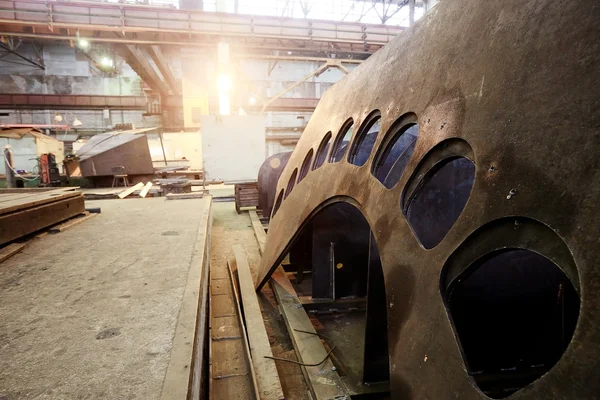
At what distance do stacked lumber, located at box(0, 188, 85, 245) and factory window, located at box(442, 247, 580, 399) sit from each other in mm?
3577

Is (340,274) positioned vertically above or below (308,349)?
above

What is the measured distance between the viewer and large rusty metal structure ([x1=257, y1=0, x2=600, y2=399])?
70cm

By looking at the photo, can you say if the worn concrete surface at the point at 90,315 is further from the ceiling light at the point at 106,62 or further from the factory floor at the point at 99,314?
the ceiling light at the point at 106,62

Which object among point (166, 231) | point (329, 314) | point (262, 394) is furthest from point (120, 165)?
point (262, 394)

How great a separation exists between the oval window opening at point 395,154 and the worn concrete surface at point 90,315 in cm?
132

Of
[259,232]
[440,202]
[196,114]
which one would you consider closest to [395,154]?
[440,202]

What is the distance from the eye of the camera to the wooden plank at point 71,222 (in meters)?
3.59

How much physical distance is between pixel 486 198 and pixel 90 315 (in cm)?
196

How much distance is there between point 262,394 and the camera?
187 centimetres

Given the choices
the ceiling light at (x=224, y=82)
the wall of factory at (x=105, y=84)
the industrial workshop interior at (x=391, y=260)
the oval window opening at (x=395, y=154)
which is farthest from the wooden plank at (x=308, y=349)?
the wall of factory at (x=105, y=84)

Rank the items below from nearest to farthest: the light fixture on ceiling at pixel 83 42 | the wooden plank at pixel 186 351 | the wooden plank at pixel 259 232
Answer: the wooden plank at pixel 186 351 → the wooden plank at pixel 259 232 → the light fixture on ceiling at pixel 83 42

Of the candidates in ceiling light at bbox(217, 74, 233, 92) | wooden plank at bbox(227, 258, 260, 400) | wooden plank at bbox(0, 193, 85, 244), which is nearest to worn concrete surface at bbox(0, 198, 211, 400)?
wooden plank at bbox(0, 193, 85, 244)

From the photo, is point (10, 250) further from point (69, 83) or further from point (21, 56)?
point (21, 56)

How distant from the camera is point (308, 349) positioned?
7.58 ft
